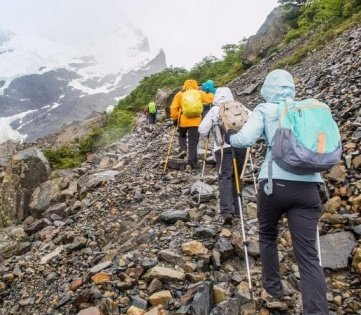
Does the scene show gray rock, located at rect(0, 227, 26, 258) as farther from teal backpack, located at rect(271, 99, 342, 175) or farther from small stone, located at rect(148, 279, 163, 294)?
teal backpack, located at rect(271, 99, 342, 175)

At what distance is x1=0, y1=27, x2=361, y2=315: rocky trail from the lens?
5.18m

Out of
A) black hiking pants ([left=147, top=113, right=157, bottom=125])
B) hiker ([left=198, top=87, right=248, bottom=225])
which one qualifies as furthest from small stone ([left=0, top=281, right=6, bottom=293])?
black hiking pants ([left=147, top=113, right=157, bottom=125])

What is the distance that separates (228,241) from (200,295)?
5.35 feet

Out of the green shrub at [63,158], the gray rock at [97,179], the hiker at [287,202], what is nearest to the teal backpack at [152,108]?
the green shrub at [63,158]

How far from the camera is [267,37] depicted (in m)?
30.9

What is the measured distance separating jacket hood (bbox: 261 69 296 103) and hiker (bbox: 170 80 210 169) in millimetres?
5984

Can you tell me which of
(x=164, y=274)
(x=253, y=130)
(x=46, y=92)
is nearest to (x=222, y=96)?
(x=253, y=130)

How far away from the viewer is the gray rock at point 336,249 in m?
5.51

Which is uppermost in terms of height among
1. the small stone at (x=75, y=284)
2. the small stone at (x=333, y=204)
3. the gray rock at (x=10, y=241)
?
the small stone at (x=333, y=204)

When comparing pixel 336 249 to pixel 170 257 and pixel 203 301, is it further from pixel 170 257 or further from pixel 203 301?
pixel 170 257

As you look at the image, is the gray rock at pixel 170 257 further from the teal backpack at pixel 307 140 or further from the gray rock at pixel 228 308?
the teal backpack at pixel 307 140

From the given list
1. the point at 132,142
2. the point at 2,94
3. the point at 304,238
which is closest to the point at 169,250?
the point at 304,238

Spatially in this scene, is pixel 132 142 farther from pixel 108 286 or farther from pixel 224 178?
pixel 108 286

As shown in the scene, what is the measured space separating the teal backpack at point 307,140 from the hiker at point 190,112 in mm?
6557
